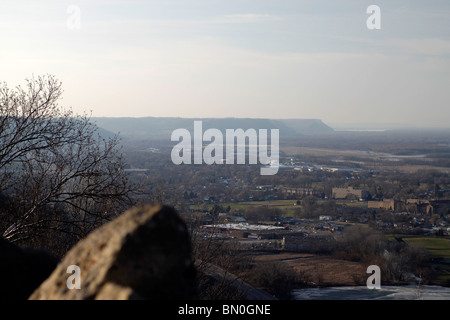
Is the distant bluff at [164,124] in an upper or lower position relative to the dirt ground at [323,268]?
upper

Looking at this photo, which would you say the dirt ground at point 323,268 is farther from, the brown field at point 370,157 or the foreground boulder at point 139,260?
the brown field at point 370,157

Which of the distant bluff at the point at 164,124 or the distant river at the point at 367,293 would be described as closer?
the distant river at the point at 367,293

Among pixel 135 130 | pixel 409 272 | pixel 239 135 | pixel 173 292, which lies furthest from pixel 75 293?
pixel 135 130

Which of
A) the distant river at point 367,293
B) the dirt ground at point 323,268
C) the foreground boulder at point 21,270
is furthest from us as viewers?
the dirt ground at point 323,268

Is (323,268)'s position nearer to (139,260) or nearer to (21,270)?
(21,270)

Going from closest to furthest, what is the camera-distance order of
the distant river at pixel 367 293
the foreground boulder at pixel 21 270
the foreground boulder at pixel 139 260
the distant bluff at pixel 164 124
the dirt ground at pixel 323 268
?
1. the foreground boulder at pixel 139 260
2. the foreground boulder at pixel 21 270
3. the distant river at pixel 367 293
4. the dirt ground at pixel 323 268
5. the distant bluff at pixel 164 124

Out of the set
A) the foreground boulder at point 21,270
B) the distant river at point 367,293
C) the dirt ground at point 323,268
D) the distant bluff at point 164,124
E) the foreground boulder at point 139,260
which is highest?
the distant bluff at point 164,124

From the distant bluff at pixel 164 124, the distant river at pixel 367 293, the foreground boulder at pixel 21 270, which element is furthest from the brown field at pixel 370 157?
the foreground boulder at pixel 21 270
